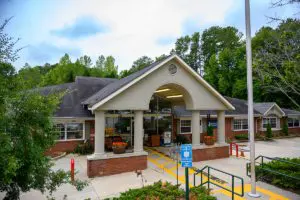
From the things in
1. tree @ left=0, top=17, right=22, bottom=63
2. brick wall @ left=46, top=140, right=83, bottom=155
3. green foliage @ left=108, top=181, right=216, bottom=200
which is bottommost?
green foliage @ left=108, top=181, right=216, bottom=200

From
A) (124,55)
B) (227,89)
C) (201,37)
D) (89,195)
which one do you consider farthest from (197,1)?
(124,55)

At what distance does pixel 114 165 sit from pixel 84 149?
5.97m

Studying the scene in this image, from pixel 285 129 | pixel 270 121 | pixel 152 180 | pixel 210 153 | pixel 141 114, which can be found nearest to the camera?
pixel 152 180

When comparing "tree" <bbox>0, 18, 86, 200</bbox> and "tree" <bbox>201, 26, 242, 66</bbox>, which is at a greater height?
"tree" <bbox>201, 26, 242, 66</bbox>

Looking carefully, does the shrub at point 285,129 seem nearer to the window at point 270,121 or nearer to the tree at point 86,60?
the window at point 270,121

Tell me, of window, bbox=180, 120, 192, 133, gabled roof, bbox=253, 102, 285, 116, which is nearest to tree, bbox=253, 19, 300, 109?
window, bbox=180, 120, 192, 133

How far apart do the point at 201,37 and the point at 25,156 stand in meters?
62.2

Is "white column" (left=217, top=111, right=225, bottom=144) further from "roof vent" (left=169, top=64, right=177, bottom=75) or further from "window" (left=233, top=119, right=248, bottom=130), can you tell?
"window" (left=233, top=119, right=248, bottom=130)

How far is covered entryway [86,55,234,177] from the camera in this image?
1186cm

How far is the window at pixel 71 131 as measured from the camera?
17.4 m

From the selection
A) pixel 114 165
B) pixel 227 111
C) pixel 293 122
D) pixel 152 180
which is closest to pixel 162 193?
pixel 152 180

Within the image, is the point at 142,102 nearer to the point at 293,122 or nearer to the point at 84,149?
the point at 84,149

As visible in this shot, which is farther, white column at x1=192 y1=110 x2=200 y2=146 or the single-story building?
white column at x1=192 y1=110 x2=200 y2=146

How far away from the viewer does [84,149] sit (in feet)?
55.8
